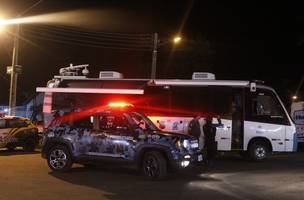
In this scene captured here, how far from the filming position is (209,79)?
2138cm

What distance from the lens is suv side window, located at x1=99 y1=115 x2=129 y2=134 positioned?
1520 centimetres

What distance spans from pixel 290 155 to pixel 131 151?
11212mm

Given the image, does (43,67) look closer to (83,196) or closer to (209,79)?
(209,79)

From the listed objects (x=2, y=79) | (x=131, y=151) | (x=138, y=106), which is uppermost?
(x=2, y=79)

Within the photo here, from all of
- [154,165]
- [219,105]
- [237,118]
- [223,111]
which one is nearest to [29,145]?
[219,105]

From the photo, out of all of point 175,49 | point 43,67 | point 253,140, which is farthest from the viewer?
point 43,67

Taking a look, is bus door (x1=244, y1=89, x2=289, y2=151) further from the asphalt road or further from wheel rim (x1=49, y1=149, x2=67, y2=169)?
wheel rim (x1=49, y1=149, x2=67, y2=169)

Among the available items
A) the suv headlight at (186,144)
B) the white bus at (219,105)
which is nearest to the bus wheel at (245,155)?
the white bus at (219,105)

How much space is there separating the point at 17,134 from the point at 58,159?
8.05 metres

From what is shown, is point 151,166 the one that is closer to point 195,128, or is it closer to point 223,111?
point 195,128

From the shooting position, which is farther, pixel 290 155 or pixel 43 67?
pixel 43 67


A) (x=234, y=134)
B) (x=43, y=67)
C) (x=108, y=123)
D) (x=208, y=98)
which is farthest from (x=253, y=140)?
(x=43, y=67)

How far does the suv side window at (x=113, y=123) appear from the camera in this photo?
49.9ft

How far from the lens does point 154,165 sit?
14.8 meters
